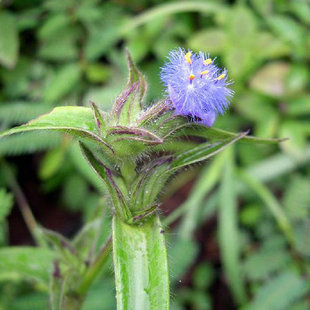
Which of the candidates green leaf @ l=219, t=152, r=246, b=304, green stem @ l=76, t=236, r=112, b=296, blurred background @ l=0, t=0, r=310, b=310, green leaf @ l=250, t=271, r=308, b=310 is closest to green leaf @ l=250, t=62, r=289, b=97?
blurred background @ l=0, t=0, r=310, b=310

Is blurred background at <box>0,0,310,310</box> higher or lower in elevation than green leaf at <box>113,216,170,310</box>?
higher

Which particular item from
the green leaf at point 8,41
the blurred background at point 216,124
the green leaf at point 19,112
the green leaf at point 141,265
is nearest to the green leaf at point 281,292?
the blurred background at point 216,124

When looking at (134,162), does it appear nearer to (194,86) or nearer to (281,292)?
(194,86)

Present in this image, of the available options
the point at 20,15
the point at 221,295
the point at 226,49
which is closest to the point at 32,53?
the point at 20,15

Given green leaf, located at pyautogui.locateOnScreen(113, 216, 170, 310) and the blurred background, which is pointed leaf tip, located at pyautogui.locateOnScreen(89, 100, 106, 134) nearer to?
green leaf, located at pyautogui.locateOnScreen(113, 216, 170, 310)

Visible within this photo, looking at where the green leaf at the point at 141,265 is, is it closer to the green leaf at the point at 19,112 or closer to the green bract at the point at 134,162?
the green bract at the point at 134,162

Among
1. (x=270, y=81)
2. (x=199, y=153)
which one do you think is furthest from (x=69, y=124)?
(x=270, y=81)

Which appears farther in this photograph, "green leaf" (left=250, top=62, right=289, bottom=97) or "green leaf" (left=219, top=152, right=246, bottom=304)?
"green leaf" (left=250, top=62, right=289, bottom=97)

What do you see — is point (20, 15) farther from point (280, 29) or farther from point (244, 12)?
point (280, 29)
